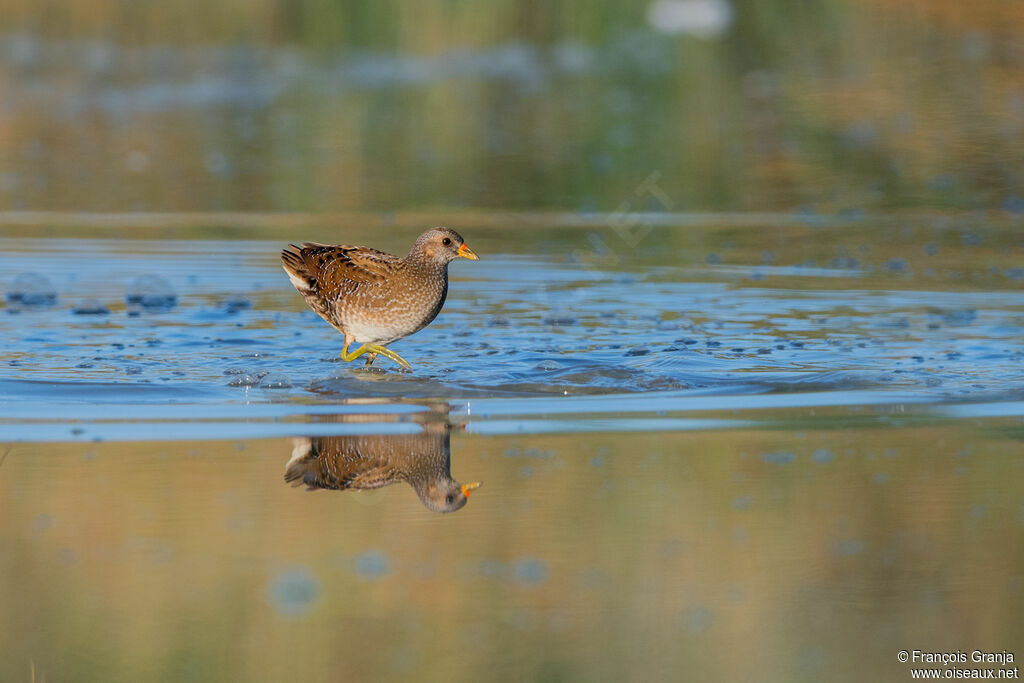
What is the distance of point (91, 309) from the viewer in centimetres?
1020

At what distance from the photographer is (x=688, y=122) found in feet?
65.1

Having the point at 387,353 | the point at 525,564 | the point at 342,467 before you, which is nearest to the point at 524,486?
the point at 342,467

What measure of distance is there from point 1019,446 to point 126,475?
371cm

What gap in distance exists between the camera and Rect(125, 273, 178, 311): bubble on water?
34.0 feet

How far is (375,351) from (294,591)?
410 cm

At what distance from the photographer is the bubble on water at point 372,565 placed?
514 cm

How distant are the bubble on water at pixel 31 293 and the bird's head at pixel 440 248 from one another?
9.51 feet

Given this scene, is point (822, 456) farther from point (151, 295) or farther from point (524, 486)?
point (151, 295)

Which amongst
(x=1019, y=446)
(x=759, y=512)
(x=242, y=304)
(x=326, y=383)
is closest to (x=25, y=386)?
(x=326, y=383)

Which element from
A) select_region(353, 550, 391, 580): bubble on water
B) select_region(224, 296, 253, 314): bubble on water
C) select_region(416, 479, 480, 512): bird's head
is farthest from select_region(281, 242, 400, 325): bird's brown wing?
select_region(353, 550, 391, 580): bubble on water

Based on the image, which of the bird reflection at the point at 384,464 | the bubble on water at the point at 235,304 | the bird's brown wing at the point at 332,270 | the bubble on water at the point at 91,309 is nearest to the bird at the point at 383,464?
the bird reflection at the point at 384,464

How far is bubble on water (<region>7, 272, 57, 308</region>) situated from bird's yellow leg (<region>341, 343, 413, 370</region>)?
2532mm

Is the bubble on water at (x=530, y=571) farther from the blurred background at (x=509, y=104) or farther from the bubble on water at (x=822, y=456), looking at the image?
the blurred background at (x=509, y=104)

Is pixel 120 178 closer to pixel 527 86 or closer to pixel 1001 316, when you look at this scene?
pixel 527 86
